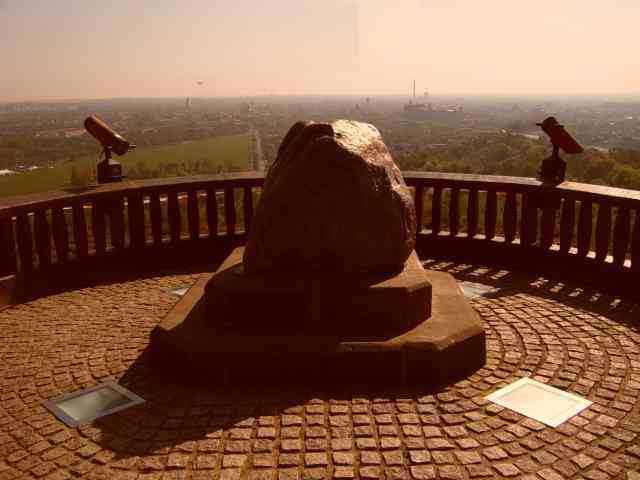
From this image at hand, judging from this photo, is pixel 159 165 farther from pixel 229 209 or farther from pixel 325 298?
pixel 325 298

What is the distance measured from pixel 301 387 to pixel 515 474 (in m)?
1.78

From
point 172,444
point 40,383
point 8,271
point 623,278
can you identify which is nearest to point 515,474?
point 172,444

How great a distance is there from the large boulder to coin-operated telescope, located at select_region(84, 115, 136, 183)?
3492mm

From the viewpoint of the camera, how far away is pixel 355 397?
445cm

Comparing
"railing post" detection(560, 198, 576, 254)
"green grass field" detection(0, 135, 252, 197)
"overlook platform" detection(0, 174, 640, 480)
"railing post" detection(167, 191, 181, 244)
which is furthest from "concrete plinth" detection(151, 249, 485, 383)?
"green grass field" detection(0, 135, 252, 197)

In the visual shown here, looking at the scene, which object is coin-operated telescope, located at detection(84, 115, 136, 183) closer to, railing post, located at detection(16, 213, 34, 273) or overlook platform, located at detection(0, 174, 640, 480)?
overlook platform, located at detection(0, 174, 640, 480)

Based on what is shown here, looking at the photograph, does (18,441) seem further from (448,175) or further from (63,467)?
(448,175)

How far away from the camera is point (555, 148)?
780 centimetres

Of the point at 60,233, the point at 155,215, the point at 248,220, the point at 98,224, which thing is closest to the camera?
the point at 60,233

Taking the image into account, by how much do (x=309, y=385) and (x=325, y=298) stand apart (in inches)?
29.4

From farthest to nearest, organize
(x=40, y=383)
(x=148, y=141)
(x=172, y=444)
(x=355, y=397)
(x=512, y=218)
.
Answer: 1. (x=148, y=141)
2. (x=512, y=218)
3. (x=40, y=383)
4. (x=355, y=397)
5. (x=172, y=444)

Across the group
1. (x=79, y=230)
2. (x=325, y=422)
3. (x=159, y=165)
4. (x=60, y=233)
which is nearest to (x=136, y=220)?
(x=79, y=230)

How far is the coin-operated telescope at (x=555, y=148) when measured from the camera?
7.55 meters

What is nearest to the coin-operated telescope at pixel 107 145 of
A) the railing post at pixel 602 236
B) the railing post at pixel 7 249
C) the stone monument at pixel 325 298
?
the railing post at pixel 7 249
